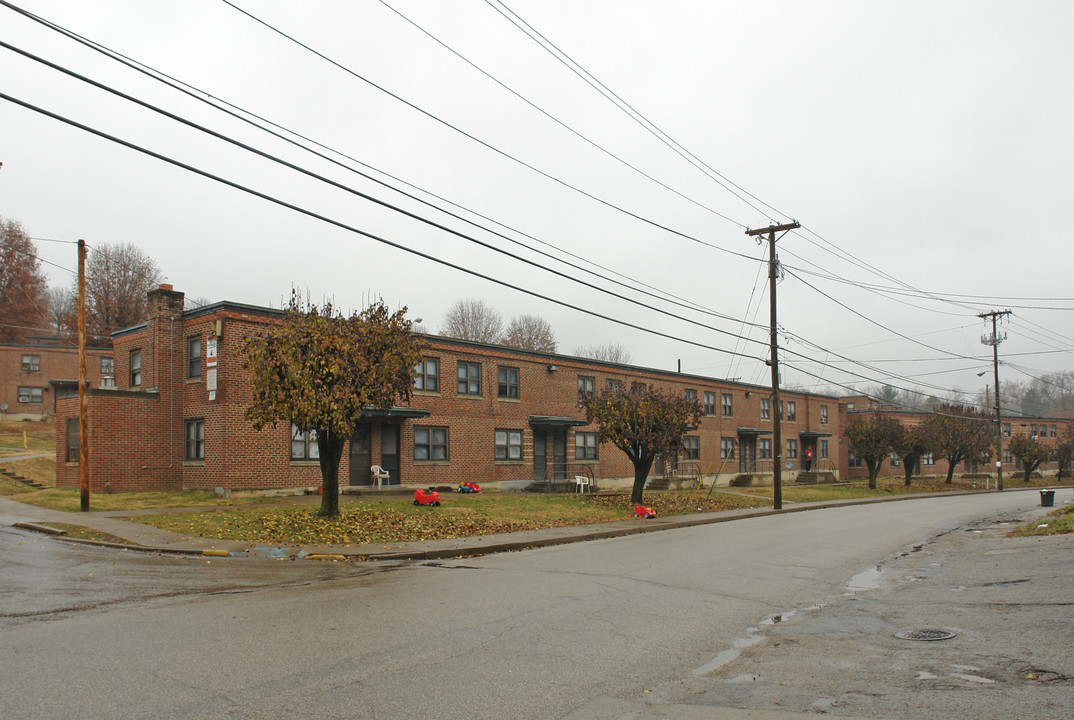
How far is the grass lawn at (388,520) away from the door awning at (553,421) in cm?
1000

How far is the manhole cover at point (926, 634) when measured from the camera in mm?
8492

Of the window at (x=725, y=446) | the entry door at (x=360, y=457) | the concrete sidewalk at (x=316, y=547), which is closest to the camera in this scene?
the concrete sidewalk at (x=316, y=547)

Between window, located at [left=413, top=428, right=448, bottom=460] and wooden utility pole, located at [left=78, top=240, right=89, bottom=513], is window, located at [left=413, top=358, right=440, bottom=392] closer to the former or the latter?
window, located at [left=413, top=428, right=448, bottom=460]

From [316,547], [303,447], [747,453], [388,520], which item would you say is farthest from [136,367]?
[747,453]

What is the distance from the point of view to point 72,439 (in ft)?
A: 96.6

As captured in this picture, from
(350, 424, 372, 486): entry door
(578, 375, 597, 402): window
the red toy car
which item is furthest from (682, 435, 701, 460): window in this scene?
the red toy car

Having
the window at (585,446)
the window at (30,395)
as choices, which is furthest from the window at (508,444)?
the window at (30,395)

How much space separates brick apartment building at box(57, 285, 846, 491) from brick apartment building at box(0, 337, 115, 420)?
34.4 metres

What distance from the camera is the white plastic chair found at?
30.0 metres

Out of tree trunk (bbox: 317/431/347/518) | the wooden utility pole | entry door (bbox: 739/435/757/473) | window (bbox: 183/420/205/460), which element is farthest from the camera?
entry door (bbox: 739/435/757/473)

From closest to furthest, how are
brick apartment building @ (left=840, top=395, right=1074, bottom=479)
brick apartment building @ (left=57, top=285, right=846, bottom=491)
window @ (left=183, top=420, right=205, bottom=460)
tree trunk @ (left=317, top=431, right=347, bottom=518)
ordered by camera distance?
tree trunk @ (left=317, top=431, right=347, bottom=518) → brick apartment building @ (left=57, top=285, right=846, bottom=491) → window @ (left=183, top=420, right=205, bottom=460) → brick apartment building @ (left=840, top=395, right=1074, bottom=479)

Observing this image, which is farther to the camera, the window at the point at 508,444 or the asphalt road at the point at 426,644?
the window at the point at 508,444

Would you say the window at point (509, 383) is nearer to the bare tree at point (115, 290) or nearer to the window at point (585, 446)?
the window at point (585, 446)

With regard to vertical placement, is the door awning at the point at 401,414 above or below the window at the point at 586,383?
below
